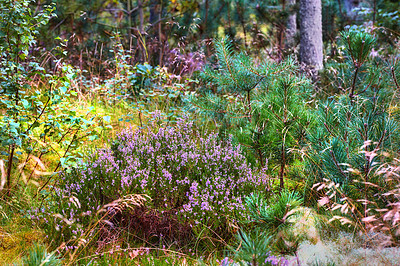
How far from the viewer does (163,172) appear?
10.2 feet

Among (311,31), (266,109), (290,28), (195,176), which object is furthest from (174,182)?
(290,28)

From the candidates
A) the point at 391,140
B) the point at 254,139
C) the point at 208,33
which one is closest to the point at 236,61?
the point at 254,139

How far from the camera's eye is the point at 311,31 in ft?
22.1

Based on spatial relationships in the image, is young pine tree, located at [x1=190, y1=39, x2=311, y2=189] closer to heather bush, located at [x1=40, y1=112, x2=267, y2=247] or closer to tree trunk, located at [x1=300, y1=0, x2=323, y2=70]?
heather bush, located at [x1=40, y1=112, x2=267, y2=247]

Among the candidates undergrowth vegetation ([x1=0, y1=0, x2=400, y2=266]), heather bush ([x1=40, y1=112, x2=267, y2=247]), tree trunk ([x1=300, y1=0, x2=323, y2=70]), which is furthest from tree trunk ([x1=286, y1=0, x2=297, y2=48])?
heather bush ([x1=40, y1=112, x2=267, y2=247])

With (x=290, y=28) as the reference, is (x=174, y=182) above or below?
below

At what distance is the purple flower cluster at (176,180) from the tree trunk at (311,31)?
3.96 metres

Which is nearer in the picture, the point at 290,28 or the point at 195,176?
the point at 195,176

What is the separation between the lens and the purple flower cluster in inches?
114

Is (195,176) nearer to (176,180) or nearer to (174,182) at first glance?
(174,182)

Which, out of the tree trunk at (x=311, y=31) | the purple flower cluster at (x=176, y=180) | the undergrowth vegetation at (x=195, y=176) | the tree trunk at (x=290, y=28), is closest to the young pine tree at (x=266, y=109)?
the undergrowth vegetation at (x=195, y=176)

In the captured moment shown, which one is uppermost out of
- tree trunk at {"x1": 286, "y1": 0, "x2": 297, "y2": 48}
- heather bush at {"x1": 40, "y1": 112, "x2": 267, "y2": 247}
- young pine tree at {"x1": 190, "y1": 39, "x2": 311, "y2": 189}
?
tree trunk at {"x1": 286, "y1": 0, "x2": 297, "y2": 48}

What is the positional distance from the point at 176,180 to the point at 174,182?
25cm

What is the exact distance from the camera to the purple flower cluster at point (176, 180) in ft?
9.47
